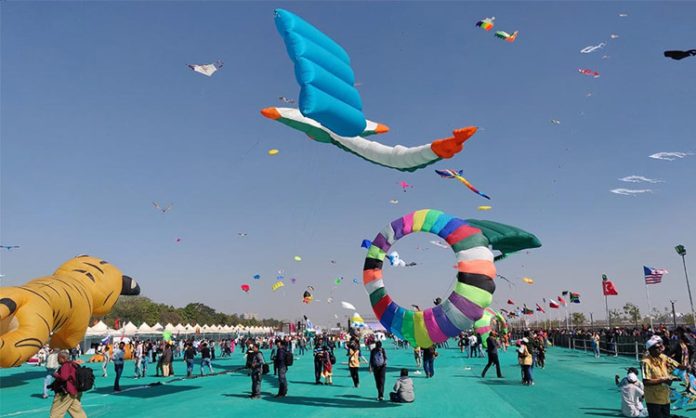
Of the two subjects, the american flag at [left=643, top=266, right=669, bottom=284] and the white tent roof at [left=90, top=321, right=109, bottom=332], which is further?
the white tent roof at [left=90, top=321, right=109, bottom=332]

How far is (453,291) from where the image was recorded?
48.8 feet

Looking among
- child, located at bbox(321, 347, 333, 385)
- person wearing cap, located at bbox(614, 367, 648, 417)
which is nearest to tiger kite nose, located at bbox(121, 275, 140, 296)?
child, located at bbox(321, 347, 333, 385)

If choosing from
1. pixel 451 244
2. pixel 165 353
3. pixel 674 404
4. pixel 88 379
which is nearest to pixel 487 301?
pixel 451 244

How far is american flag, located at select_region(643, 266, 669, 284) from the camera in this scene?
35.5 meters

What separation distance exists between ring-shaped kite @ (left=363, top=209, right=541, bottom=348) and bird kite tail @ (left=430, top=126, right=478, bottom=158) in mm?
4575

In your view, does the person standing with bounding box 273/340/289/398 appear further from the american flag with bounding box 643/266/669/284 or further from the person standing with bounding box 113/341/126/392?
the american flag with bounding box 643/266/669/284

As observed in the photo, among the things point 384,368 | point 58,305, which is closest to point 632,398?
point 384,368

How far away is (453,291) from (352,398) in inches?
175

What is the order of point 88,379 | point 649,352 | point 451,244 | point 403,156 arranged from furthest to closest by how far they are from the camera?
point 451,244
point 403,156
point 88,379
point 649,352

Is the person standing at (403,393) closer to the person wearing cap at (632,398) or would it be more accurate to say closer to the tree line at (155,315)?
the person wearing cap at (632,398)

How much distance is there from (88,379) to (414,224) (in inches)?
406

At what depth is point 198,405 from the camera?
45.3 ft

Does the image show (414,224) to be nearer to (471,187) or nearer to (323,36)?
(471,187)

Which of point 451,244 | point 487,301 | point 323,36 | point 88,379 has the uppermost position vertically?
point 323,36
